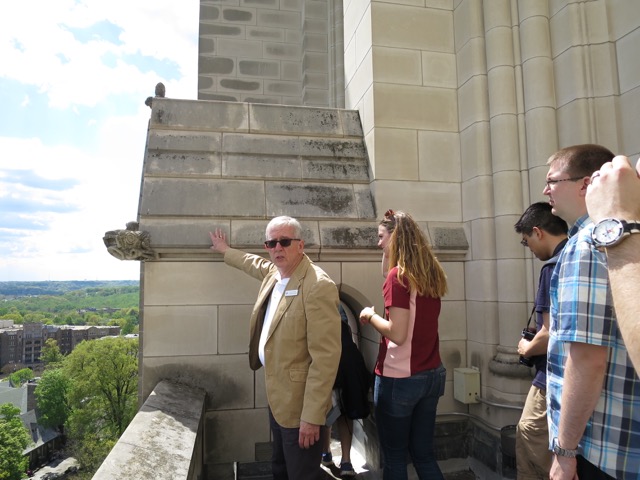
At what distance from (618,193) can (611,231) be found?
11 centimetres

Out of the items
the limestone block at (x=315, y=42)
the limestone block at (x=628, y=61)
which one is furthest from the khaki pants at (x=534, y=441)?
the limestone block at (x=315, y=42)

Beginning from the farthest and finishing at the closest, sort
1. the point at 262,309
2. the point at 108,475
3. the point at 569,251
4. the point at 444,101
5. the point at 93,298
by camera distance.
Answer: the point at 93,298, the point at 444,101, the point at 262,309, the point at 108,475, the point at 569,251

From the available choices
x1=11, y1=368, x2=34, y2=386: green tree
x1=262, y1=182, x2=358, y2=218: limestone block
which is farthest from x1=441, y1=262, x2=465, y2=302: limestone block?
x1=11, y1=368, x2=34, y2=386: green tree

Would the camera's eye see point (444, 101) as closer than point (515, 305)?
No

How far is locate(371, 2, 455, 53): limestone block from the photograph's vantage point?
387cm

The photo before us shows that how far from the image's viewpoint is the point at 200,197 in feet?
11.3

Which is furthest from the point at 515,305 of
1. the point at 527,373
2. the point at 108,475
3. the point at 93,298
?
the point at 93,298

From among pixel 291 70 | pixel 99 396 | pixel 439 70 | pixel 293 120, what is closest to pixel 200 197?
pixel 293 120

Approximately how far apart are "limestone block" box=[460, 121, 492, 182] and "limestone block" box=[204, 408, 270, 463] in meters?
2.71

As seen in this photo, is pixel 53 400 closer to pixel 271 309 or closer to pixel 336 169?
pixel 336 169

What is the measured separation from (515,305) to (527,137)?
54.8 inches

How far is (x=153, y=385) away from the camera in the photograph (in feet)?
10.3

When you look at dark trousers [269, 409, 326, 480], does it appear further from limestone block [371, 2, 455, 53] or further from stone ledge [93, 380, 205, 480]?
limestone block [371, 2, 455, 53]

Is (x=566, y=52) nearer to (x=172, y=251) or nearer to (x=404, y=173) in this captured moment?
(x=404, y=173)
